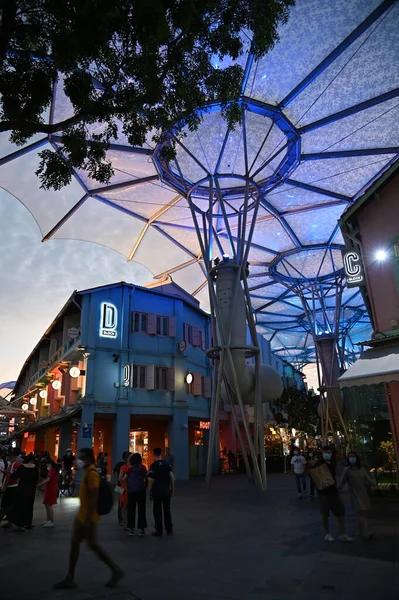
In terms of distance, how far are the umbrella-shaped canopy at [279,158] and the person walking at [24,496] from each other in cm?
1085

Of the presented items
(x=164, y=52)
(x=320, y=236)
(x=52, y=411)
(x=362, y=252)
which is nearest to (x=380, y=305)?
(x=362, y=252)

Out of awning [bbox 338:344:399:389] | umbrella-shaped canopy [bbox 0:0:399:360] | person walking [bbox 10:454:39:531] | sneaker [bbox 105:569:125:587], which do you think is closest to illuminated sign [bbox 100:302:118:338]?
umbrella-shaped canopy [bbox 0:0:399:360]

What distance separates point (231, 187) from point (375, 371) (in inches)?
536

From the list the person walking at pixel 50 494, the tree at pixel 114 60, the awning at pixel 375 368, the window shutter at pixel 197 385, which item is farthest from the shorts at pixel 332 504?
the window shutter at pixel 197 385

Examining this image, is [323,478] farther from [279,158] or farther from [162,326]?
[162,326]

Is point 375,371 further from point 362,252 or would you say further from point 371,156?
point 371,156

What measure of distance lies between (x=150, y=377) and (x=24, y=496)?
1705 centimetres

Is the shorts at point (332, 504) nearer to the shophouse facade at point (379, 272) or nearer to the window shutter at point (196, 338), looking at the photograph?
the shophouse facade at point (379, 272)

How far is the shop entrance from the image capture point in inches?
1196

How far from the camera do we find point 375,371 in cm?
1185

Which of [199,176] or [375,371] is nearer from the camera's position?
[375,371]

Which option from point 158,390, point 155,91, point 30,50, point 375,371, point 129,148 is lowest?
point 375,371

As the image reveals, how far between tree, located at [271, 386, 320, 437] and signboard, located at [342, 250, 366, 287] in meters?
28.9

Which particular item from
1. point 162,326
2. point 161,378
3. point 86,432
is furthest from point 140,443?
point 162,326
